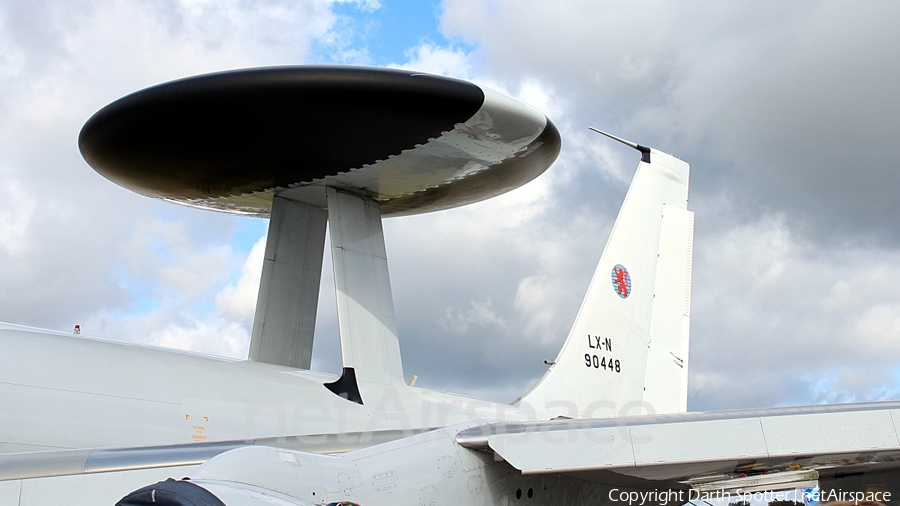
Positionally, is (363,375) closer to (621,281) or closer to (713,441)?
(621,281)

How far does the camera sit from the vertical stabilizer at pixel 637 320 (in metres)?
10.0

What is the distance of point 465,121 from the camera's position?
848 centimetres

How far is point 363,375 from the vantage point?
868 centimetres

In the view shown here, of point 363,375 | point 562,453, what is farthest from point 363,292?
point 562,453

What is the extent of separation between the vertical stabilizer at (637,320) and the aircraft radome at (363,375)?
0.10ft

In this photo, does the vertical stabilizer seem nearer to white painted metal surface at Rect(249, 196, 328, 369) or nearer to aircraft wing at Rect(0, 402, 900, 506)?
white painted metal surface at Rect(249, 196, 328, 369)

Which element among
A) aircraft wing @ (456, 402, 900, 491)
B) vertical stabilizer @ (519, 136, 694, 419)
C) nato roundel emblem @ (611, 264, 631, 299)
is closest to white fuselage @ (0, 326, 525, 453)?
aircraft wing @ (456, 402, 900, 491)

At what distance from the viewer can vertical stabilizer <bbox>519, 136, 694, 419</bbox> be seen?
10.0 m

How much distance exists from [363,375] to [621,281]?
13.2ft

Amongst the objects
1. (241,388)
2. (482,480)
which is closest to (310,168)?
(241,388)

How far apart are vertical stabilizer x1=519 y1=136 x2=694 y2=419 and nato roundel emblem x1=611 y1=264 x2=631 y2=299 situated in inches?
0.5

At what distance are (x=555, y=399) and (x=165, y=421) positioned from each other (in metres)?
5.11

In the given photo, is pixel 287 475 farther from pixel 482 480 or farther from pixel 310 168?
pixel 310 168

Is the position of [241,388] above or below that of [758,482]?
above
